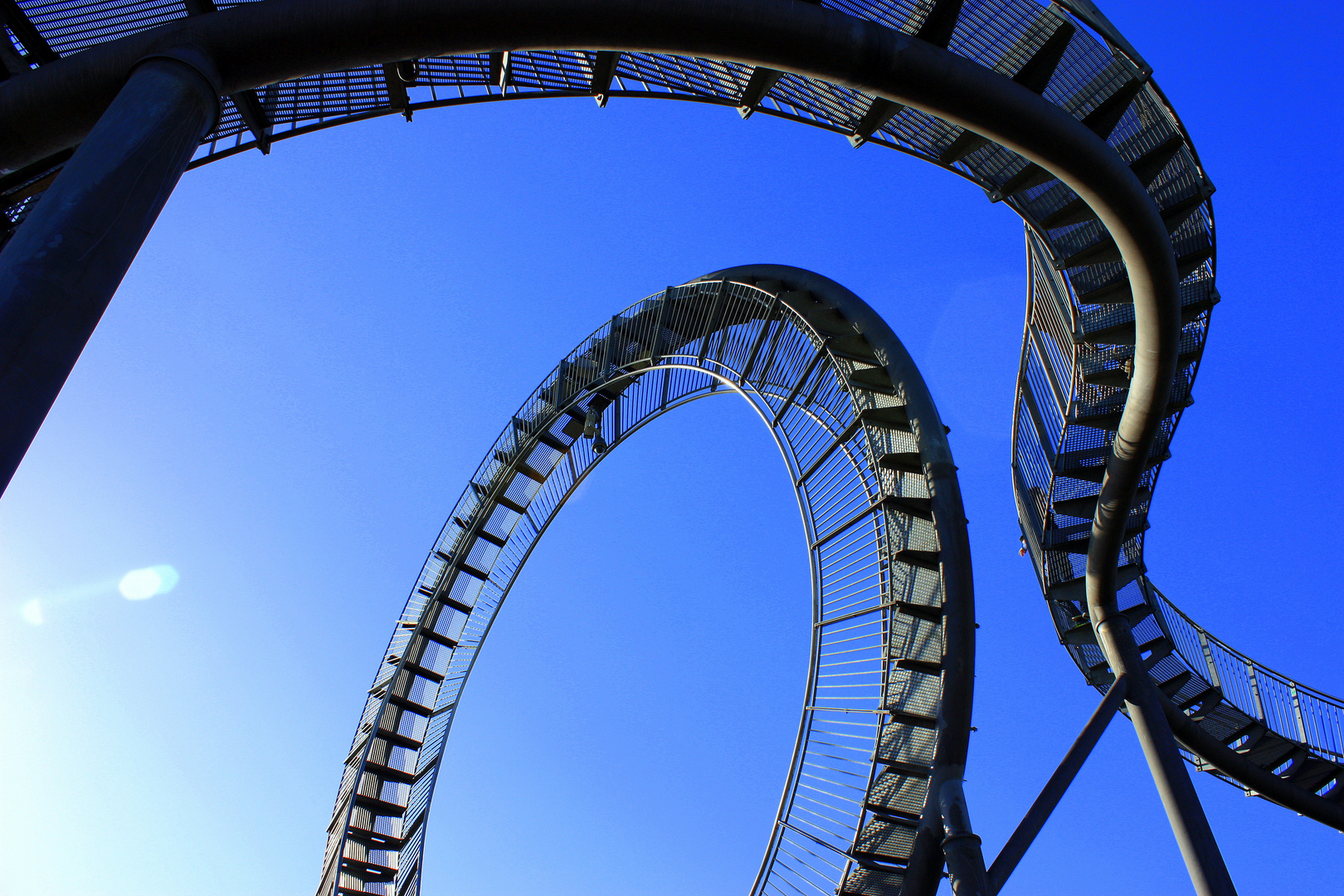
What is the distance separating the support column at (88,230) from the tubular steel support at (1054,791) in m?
7.66

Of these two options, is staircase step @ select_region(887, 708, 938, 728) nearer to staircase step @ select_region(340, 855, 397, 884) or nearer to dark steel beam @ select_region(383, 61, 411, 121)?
dark steel beam @ select_region(383, 61, 411, 121)

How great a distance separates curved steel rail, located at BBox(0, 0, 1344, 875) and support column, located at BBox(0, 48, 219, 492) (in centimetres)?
37

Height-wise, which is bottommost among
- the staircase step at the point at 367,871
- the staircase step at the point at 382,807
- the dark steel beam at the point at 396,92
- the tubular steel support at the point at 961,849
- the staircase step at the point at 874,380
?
the tubular steel support at the point at 961,849

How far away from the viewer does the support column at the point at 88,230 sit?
10.9 feet

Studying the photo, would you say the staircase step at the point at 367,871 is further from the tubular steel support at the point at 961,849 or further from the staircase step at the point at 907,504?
the staircase step at the point at 907,504

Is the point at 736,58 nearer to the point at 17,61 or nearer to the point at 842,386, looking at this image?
the point at 17,61

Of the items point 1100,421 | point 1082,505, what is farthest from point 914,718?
point 1100,421

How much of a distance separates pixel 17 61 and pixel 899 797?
9417 mm

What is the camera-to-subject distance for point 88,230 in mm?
3643

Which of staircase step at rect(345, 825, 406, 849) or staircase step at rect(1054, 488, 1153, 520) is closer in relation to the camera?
staircase step at rect(1054, 488, 1153, 520)

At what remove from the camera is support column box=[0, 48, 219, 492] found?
3309mm

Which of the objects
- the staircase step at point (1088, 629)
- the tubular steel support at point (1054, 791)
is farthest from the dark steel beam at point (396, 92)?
the staircase step at point (1088, 629)

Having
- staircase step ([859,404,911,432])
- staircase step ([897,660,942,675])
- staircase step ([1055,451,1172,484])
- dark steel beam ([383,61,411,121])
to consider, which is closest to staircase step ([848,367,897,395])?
staircase step ([859,404,911,432])

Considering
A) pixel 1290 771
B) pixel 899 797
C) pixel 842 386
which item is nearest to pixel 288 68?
pixel 842 386
